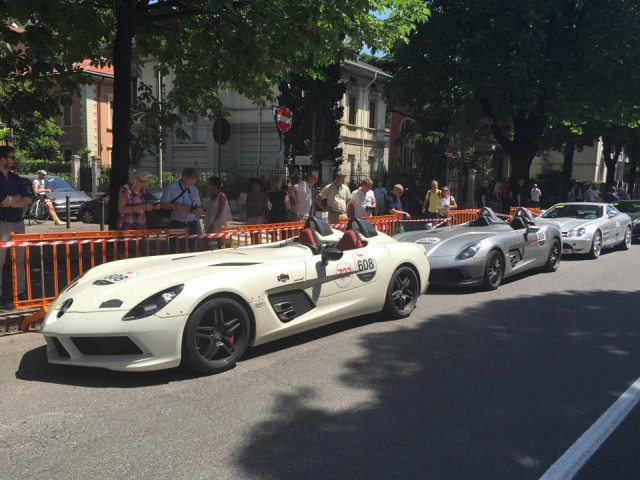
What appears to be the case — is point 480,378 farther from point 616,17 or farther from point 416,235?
point 616,17

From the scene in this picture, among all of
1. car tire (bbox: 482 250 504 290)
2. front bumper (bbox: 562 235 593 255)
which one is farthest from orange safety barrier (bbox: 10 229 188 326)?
front bumper (bbox: 562 235 593 255)

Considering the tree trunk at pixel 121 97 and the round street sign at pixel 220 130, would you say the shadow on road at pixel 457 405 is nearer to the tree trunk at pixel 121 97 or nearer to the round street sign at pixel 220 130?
the tree trunk at pixel 121 97

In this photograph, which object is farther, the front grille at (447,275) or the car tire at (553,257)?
the car tire at (553,257)

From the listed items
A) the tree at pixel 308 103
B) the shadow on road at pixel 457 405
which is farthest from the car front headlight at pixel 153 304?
the tree at pixel 308 103

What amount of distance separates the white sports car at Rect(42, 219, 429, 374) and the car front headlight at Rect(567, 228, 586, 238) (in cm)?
743

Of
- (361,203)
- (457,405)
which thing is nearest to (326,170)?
(361,203)

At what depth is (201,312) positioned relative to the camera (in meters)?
4.73

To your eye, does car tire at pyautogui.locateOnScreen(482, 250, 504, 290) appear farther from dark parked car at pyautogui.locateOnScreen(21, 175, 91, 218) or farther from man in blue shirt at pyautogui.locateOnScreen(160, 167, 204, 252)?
dark parked car at pyautogui.locateOnScreen(21, 175, 91, 218)

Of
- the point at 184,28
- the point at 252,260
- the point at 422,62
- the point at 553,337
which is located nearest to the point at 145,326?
the point at 252,260

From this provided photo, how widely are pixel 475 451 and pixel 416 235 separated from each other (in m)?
6.34

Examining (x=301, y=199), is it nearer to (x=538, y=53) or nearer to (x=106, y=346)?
(x=106, y=346)

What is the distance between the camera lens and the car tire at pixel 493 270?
Answer: 8695 mm

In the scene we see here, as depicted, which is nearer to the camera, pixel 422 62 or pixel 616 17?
pixel 616 17

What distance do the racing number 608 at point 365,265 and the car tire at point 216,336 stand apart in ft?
5.48
